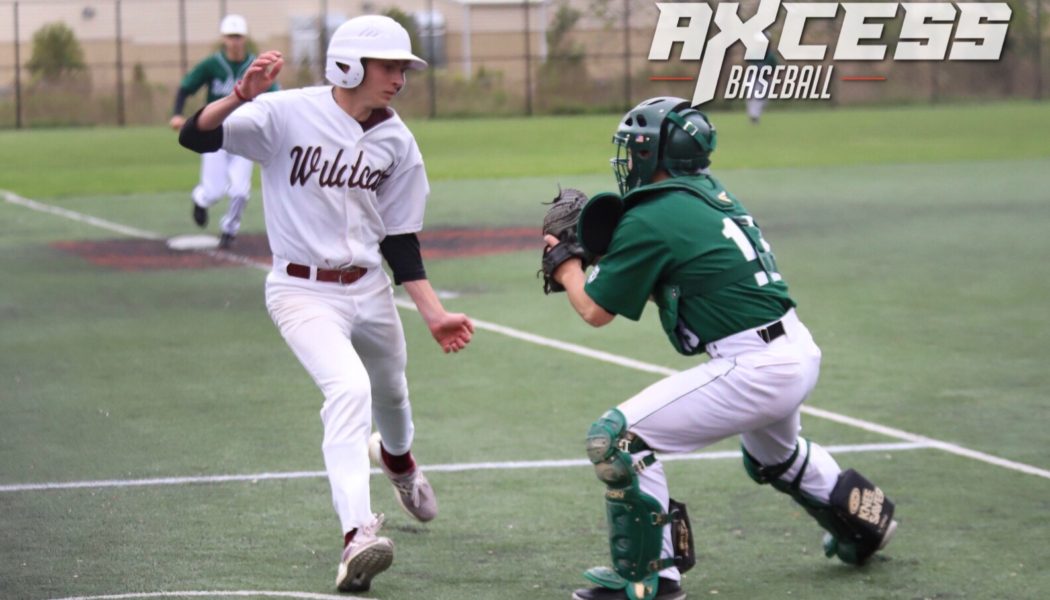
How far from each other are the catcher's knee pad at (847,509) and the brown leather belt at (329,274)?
1.81 meters

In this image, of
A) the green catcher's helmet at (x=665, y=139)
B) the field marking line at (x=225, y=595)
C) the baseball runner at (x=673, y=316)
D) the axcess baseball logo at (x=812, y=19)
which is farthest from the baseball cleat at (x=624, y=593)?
the axcess baseball logo at (x=812, y=19)

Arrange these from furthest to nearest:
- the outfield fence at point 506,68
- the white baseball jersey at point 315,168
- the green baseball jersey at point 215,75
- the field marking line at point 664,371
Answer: the outfield fence at point 506,68 → the green baseball jersey at point 215,75 → the field marking line at point 664,371 → the white baseball jersey at point 315,168

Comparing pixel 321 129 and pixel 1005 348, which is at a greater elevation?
pixel 321 129

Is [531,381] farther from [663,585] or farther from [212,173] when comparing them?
[212,173]

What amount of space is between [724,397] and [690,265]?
1.64 feet

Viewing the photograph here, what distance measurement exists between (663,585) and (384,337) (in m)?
1.71

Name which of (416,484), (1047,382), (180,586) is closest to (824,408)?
(1047,382)

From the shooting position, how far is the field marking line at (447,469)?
7.69 meters

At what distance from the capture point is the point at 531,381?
10.2m

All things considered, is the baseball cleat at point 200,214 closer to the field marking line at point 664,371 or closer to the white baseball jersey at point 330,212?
the field marking line at point 664,371

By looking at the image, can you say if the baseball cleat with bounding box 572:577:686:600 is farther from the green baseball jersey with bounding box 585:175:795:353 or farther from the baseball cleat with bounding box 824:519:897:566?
the green baseball jersey with bounding box 585:175:795:353

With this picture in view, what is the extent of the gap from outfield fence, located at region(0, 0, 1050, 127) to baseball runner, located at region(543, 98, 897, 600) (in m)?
38.6

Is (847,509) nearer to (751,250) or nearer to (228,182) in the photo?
(751,250)

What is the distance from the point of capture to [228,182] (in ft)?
54.8
